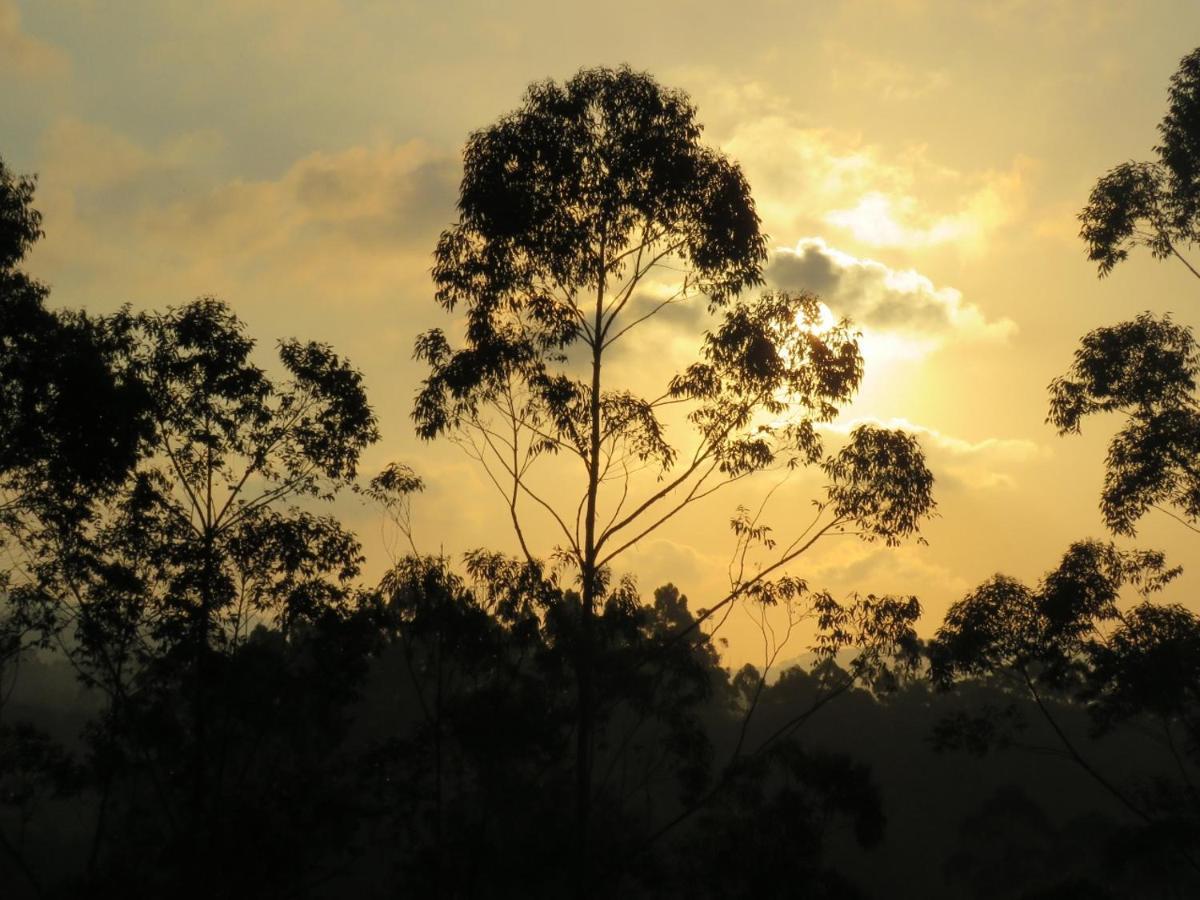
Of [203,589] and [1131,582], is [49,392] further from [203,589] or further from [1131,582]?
[1131,582]

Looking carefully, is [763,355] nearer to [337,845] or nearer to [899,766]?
[337,845]

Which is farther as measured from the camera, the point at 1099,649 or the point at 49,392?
the point at 1099,649

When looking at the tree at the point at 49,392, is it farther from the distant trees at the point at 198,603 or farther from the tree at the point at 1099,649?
the tree at the point at 1099,649

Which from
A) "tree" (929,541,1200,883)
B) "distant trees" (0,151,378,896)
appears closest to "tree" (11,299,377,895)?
"distant trees" (0,151,378,896)

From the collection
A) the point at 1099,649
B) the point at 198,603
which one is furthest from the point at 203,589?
the point at 1099,649

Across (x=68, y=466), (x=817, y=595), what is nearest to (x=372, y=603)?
(x=68, y=466)

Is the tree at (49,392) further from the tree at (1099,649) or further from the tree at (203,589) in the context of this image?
the tree at (1099,649)

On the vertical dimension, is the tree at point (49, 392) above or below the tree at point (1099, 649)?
above

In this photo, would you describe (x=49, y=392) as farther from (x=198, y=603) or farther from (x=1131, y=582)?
(x=1131, y=582)

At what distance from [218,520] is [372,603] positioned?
3916 mm

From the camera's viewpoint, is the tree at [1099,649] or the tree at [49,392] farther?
the tree at [1099,649]

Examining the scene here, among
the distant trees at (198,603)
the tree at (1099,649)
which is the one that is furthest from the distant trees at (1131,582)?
the distant trees at (198,603)

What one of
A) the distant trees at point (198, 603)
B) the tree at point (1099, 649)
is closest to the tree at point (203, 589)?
the distant trees at point (198, 603)

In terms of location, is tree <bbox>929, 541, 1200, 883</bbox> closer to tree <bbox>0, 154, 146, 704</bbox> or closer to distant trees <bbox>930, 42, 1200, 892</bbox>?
distant trees <bbox>930, 42, 1200, 892</bbox>
